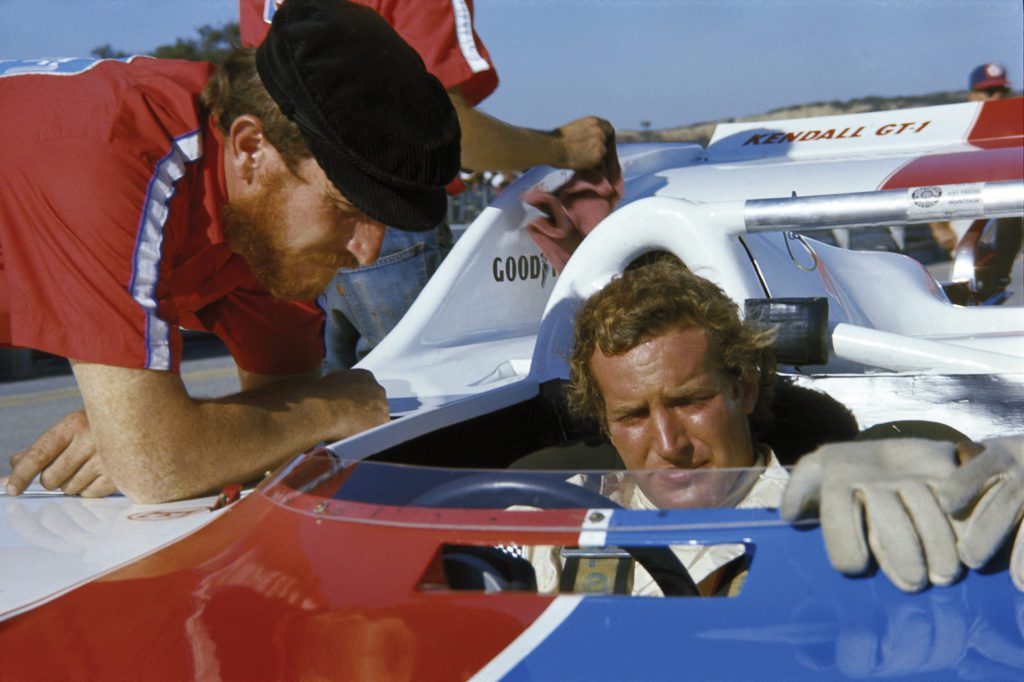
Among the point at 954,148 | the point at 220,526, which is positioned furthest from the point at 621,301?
the point at 954,148

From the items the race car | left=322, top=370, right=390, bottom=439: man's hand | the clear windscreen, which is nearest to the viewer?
the race car

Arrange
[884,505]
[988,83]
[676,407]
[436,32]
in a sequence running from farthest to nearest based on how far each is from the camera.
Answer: [988,83]
[436,32]
[676,407]
[884,505]

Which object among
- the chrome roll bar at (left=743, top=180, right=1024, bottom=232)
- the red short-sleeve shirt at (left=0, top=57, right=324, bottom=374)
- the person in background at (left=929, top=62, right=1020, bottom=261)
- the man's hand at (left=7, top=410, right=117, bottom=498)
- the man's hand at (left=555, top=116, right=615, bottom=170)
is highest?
the red short-sleeve shirt at (left=0, top=57, right=324, bottom=374)

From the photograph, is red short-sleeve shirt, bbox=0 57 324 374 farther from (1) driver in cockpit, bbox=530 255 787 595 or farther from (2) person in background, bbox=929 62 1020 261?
(2) person in background, bbox=929 62 1020 261

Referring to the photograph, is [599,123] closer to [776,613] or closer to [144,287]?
[144,287]

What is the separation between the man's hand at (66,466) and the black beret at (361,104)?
1.96 feet

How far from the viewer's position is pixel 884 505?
109 centimetres

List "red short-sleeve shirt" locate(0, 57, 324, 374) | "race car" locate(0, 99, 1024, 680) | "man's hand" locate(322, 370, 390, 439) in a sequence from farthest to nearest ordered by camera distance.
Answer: "man's hand" locate(322, 370, 390, 439) < "red short-sleeve shirt" locate(0, 57, 324, 374) < "race car" locate(0, 99, 1024, 680)

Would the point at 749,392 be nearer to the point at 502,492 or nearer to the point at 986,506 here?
the point at 502,492

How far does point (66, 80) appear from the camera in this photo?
1822 millimetres

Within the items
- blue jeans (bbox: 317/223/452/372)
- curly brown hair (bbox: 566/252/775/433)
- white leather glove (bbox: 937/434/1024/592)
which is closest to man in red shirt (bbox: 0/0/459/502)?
curly brown hair (bbox: 566/252/775/433)

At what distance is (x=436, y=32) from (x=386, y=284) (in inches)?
36.6

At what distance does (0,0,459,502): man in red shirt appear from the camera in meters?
1.68

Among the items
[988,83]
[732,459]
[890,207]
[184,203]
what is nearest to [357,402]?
[184,203]
